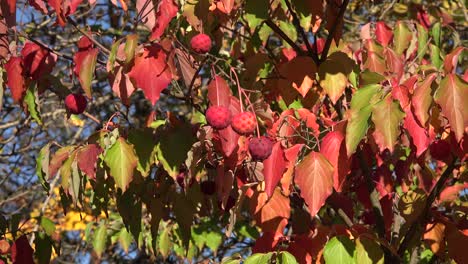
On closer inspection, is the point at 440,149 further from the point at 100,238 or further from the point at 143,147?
the point at 100,238

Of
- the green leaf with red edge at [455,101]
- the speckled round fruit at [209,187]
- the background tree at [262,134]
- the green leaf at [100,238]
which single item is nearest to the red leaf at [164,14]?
the background tree at [262,134]

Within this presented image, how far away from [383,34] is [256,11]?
0.90m

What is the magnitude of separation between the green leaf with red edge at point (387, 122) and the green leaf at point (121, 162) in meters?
0.66

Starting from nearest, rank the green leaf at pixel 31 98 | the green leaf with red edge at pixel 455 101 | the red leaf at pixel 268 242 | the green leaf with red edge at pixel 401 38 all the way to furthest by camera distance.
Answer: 1. the green leaf with red edge at pixel 455 101
2. the red leaf at pixel 268 242
3. the green leaf at pixel 31 98
4. the green leaf with red edge at pixel 401 38

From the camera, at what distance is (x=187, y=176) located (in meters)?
2.22

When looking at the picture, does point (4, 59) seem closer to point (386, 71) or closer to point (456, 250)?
point (386, 71)

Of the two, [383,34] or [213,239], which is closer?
[383,34]

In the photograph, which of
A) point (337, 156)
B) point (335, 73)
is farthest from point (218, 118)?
point (335, 73)

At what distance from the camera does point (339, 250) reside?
78.0 inches

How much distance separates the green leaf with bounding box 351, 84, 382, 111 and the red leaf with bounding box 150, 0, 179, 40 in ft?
1.79

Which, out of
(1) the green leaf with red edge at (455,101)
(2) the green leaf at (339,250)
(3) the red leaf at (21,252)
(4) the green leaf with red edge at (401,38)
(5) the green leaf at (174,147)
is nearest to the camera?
(1) the green leaf with red edge at (455,101)

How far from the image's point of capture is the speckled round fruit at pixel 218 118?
73.4 inches

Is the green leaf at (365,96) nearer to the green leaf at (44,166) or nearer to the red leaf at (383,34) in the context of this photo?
the green leaf at (44,166)

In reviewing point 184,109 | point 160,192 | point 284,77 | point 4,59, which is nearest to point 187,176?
point 160,192
